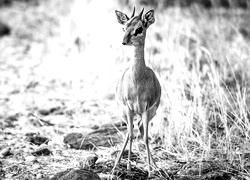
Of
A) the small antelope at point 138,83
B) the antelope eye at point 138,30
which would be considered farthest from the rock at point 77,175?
the antelope eye at point 138,30

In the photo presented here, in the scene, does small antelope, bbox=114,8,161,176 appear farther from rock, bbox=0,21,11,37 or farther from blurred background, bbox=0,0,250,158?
rock, bbox=0,21,11,37

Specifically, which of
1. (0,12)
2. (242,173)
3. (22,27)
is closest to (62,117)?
(242,173)

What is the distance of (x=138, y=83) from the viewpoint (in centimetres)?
375

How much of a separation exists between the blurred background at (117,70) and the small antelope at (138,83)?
1.01 ft

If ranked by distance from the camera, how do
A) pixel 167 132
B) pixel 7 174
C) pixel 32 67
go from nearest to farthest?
1. pixel 7 174
2. pixel 167 132
3. pixel 32 67

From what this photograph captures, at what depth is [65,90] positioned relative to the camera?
7.20 metres

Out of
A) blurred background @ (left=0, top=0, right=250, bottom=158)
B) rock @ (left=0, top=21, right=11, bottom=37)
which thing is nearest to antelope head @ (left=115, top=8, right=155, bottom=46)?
blurred background @ (left=0, top=0, right=250, bottom=158)

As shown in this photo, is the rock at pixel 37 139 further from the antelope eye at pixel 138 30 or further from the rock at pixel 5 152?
the antelope eye at pixel 138 30

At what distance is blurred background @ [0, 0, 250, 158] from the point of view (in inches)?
196

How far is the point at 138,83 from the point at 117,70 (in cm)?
291

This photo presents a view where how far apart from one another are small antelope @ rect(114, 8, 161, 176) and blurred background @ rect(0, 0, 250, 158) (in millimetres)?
307

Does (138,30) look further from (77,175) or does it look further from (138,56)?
(77,175)

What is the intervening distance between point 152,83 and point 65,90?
364cm

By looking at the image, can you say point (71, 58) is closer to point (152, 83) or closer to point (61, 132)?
point (61, 132)
